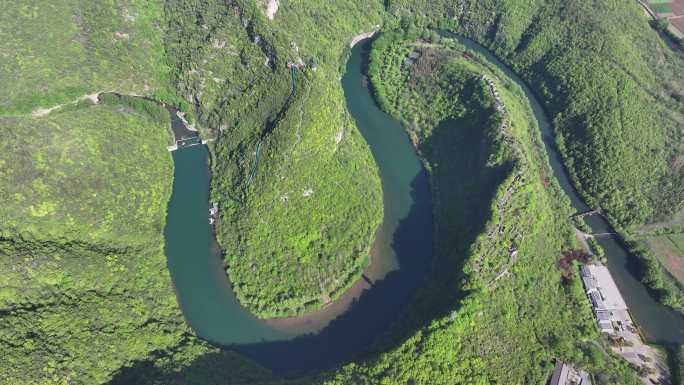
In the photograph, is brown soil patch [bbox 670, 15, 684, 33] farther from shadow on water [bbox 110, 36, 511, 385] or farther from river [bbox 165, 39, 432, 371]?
river [bbox 165, 39, 432, 371]

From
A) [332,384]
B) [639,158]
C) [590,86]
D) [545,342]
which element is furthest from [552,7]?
[332,384]

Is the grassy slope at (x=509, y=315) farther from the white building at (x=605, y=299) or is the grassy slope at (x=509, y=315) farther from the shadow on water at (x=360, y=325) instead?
the shadow on water at (x=360, y=325)

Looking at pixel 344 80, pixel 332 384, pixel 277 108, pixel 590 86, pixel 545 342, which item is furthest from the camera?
pixel 344 80

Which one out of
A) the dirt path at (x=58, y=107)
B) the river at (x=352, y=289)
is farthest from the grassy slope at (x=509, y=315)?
the dirt path at (x=58, y=107)

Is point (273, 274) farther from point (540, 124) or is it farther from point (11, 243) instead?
point (540, 124)

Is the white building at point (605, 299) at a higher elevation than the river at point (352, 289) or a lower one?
lower

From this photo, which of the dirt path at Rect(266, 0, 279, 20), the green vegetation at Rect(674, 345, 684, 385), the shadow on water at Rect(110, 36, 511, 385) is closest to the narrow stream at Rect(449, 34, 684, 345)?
the green vegetation at Rect(674, 345, 684, 385)
